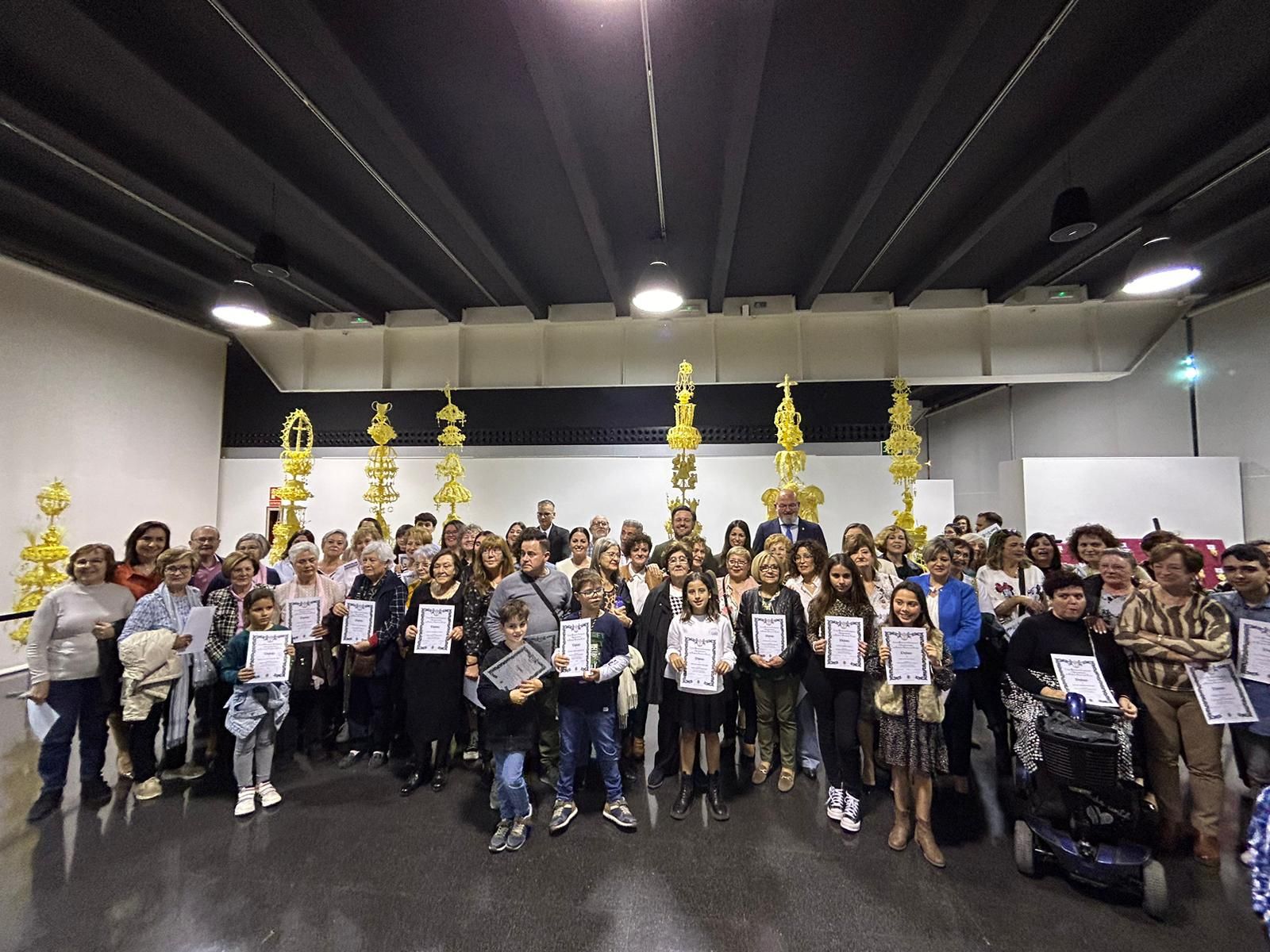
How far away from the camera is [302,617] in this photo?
311 centimetres

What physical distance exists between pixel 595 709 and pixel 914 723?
5.21 feet

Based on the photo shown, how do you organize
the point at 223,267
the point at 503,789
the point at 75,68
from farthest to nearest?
the point at 223,267
the point at 75,68
the point at 503,789

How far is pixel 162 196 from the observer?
411 cm

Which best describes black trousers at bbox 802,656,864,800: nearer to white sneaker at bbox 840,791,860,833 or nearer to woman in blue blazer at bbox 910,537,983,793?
white sneaker at bbox 840,791,860,833

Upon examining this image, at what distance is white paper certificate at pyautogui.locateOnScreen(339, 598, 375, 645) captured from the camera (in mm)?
3137

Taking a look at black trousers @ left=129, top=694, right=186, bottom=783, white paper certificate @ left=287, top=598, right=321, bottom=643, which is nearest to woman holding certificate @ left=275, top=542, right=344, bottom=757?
white paper certificate @ left=287, top=598, right=321, bottom=643

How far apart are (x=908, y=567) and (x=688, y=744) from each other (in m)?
2.48

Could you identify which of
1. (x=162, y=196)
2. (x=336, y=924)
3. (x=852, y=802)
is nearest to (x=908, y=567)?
(x=852, y=802)

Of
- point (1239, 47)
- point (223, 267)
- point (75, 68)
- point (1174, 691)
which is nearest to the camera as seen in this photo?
point (1174, 691)

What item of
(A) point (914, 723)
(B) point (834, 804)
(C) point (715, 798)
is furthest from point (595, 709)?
(A) point (914, 723)

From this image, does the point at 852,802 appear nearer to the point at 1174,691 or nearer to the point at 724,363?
the point at 1174,691

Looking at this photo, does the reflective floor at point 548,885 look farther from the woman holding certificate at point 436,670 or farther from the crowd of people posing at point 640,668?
the woman holding certificate at point 436,670

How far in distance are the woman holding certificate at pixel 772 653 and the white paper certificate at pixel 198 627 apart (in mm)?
3186

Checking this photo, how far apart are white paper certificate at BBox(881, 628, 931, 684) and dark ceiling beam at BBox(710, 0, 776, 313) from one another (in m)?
3.06
